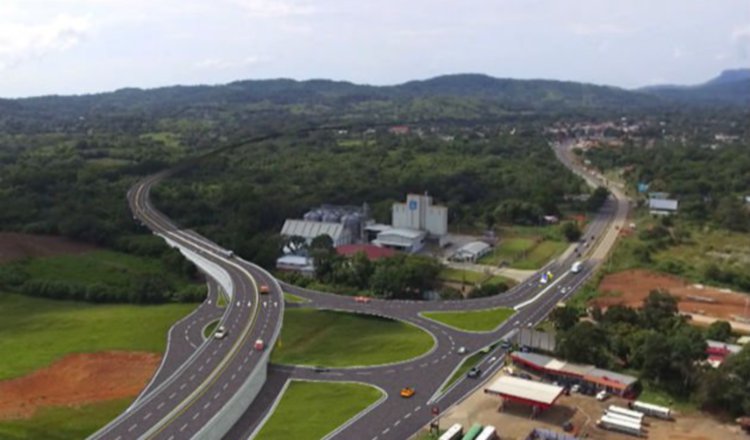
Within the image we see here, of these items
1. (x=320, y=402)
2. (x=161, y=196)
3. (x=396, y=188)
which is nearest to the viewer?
(x=320, y=402)

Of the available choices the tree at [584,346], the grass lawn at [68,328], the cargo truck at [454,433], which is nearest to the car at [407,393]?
the cargo truck at [454,433]

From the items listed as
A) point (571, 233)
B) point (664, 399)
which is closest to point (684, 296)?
point (664, 399)

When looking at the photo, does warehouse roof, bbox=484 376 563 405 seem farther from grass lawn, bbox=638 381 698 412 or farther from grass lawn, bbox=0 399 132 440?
grass lawn, bbox=0 399 132 440

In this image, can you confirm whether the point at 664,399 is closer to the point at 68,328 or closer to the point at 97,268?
the point at 68,328

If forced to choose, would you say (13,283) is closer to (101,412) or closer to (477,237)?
(101,412)

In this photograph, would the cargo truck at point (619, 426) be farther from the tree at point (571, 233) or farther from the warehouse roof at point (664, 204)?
the warehouse roof at point (664, 204)

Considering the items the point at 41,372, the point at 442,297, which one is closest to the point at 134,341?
the point at 41,372

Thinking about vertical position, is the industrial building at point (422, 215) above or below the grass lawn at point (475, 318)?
above
